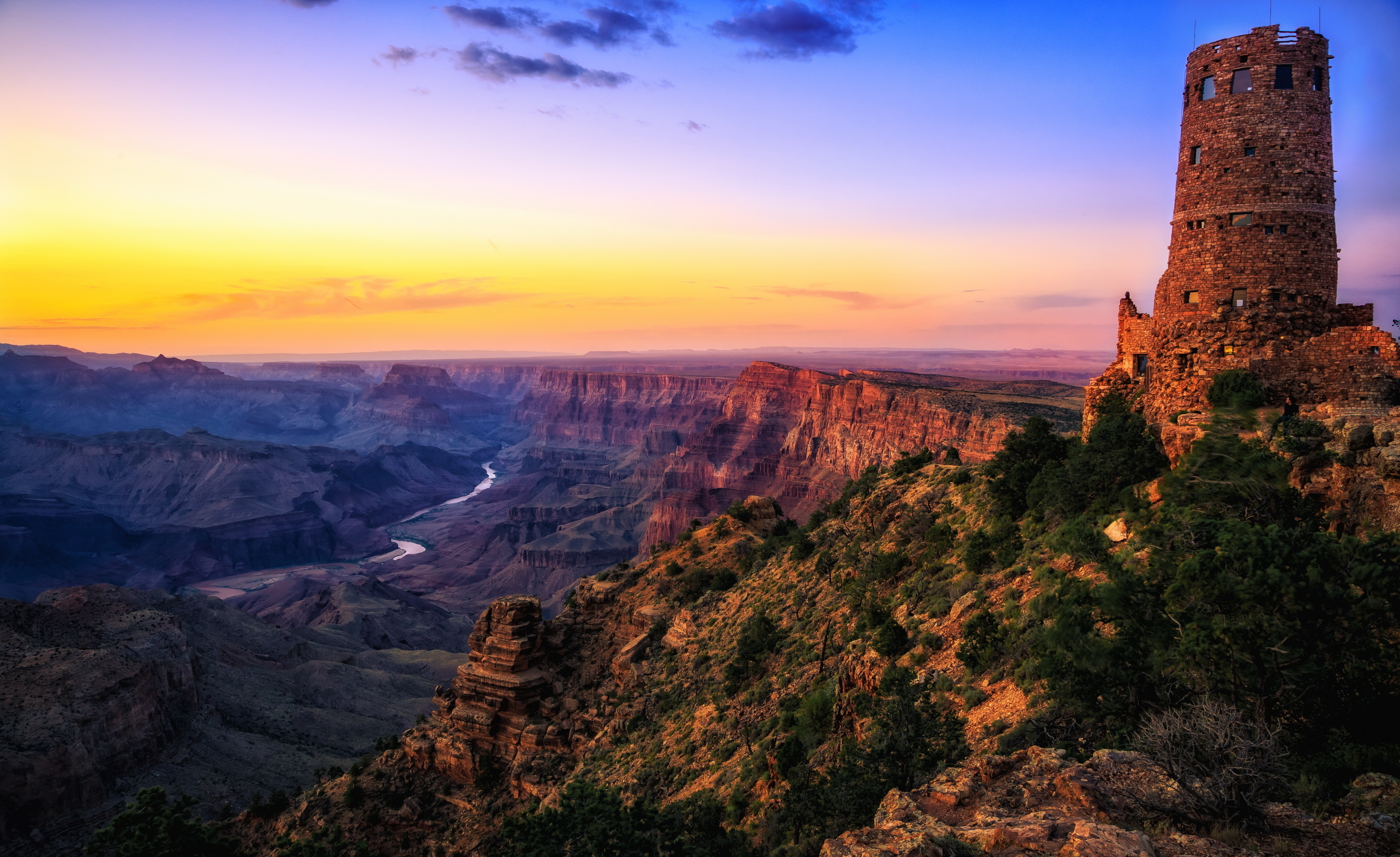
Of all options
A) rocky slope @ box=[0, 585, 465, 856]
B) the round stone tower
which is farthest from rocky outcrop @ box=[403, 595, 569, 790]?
the round stone tower

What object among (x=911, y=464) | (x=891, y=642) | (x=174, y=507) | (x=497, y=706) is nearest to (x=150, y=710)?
(x=497, y=706)

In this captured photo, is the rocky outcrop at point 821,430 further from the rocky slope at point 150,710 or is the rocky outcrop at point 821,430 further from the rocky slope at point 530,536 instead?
the rocky slope at point 150,710

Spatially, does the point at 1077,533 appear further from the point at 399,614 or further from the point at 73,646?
the point at 399,614

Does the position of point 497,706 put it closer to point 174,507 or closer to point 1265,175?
point 1265,175

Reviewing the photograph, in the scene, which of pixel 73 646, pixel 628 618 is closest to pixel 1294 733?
pixel 628 618

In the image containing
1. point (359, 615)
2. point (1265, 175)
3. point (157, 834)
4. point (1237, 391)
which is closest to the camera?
point (1237, 391)

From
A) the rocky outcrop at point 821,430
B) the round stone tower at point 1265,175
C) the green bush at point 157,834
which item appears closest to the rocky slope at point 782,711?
the green bush at point 157,834

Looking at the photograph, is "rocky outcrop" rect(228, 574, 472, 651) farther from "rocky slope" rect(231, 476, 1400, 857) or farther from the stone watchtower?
the stone watchtower
